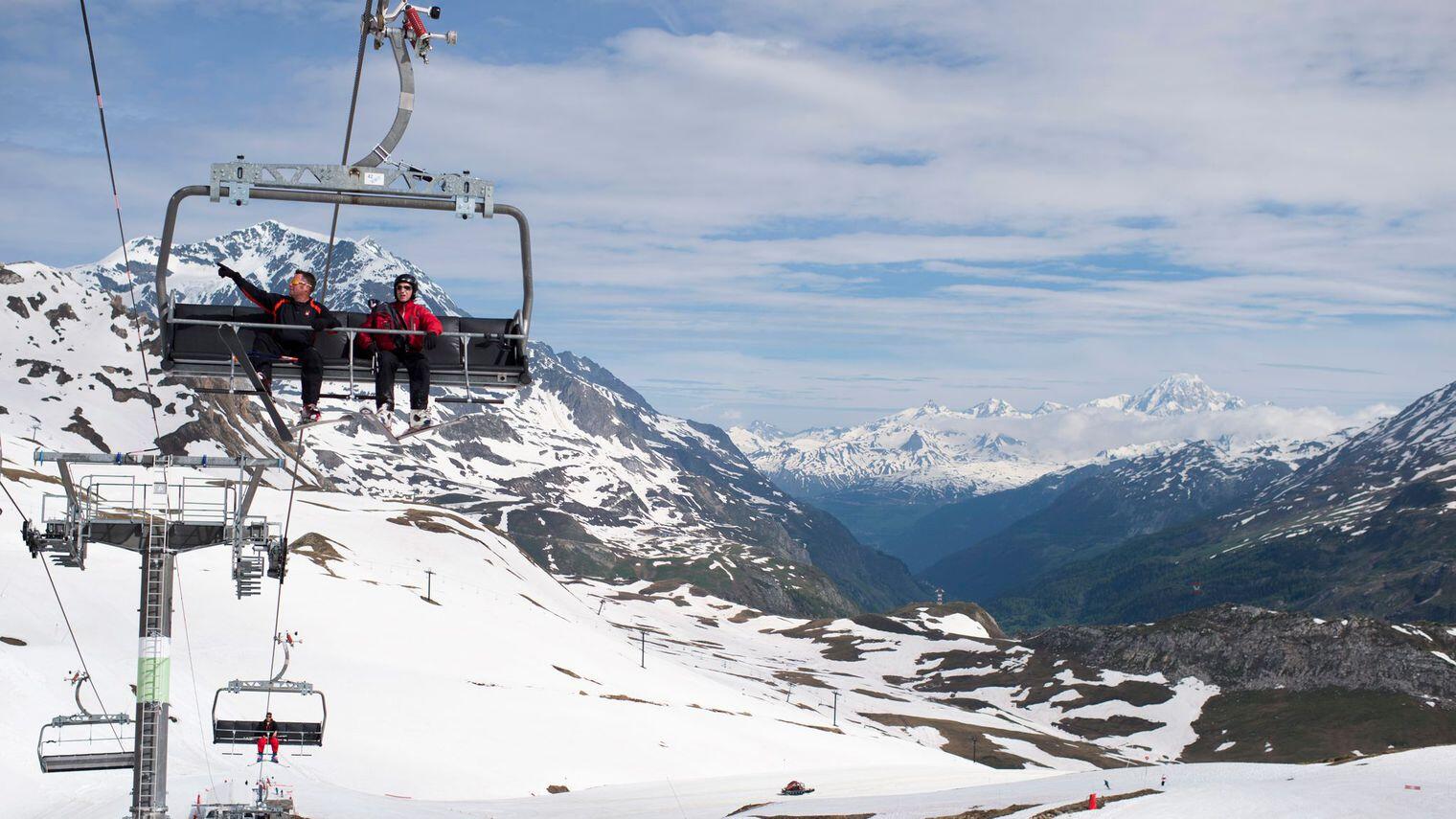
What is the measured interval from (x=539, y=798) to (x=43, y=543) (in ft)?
132

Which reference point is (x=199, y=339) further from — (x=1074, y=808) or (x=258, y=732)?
(x=1074, y=808)

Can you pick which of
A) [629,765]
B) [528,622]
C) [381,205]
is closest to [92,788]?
[629,765]

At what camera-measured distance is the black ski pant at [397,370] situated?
72.3 ft

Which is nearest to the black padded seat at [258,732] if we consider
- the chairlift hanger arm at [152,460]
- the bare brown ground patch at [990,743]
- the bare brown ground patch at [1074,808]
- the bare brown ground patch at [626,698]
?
the chairlift hanger arm at [152,460]

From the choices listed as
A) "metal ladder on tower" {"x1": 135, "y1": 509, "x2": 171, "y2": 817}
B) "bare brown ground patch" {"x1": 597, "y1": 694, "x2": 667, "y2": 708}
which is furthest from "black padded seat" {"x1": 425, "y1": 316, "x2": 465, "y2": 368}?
"bare brown ground patch" {"x1": 597, "y1": 694, "x2": 667, "y2": 708}

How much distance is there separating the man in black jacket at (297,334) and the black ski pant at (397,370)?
1133mm

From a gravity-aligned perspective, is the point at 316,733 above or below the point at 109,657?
above

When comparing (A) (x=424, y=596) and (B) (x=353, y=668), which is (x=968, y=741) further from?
(B) (x=353, y=668)

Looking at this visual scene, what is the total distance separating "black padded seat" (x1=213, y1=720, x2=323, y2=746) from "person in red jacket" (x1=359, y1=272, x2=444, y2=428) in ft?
51.4

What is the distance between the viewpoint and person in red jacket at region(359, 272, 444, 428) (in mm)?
22062

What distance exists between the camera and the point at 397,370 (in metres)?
23.0

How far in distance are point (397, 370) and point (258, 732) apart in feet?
56.1

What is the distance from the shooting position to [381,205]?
18.4m

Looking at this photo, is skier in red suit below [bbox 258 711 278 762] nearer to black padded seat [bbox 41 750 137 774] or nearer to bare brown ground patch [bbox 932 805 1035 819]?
black padded seat [bbox 41 750 137 774]
